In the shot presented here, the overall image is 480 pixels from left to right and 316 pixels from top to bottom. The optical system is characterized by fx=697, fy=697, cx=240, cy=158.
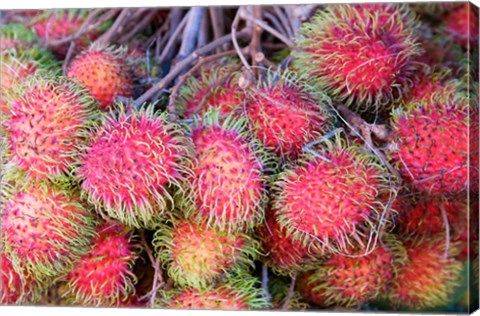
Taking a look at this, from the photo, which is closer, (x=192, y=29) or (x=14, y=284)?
(x=14, y=284)

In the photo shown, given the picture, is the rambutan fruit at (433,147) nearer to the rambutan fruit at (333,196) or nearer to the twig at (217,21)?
the rambutan fruit at (333,196)

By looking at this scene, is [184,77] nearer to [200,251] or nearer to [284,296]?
[200,251]

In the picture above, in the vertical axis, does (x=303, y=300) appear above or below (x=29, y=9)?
below

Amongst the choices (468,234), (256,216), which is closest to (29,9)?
(256,216)

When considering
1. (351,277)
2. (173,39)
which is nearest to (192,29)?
(173,39)

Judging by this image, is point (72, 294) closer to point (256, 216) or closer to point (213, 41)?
point (256, 216)

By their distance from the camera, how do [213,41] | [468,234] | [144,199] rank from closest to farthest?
[144,199] < [468,234] < [213,41]

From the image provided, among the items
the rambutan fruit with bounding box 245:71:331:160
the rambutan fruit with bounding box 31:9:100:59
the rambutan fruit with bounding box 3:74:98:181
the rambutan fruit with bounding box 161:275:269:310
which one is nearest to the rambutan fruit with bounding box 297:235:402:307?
the rambutan fruit with bounding box 161:275:269:310
